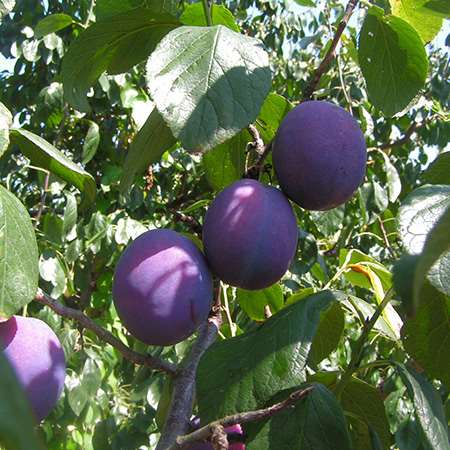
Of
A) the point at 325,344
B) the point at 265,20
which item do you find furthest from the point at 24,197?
the point at 325,344

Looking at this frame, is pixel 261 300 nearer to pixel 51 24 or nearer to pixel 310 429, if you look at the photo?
pixel 310 429

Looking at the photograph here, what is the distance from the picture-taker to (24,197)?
8.57 feet

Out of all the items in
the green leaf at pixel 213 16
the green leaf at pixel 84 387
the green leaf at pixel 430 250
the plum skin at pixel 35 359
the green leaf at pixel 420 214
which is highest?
the green leaf at pixel 430 250

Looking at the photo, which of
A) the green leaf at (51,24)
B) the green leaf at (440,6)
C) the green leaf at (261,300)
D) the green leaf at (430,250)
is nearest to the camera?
the green leaf at (430,250)

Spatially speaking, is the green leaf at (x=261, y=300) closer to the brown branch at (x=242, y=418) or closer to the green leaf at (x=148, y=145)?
the green leaf at (x=148, y=145)

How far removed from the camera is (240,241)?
1.90 feet

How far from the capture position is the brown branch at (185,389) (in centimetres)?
55

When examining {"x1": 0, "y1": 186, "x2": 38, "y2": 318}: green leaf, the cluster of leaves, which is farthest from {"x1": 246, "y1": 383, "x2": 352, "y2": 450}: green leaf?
{"x1": 0, "y1": 186, "x2": 38, "y2": 318}: green leaf

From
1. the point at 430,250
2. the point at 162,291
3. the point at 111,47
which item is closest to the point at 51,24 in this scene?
the point at 111,47

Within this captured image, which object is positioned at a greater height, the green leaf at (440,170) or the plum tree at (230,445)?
the green leaf at (440,170)

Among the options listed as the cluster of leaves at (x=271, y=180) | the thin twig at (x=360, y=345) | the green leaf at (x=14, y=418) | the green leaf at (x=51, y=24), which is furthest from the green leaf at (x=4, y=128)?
the green leaf at (x=51, y=24)

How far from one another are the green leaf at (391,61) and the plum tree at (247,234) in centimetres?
A: 18

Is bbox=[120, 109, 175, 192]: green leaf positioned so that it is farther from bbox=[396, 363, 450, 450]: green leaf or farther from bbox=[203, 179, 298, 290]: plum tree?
bbox=[396, 363, 450, 450]: green leaf

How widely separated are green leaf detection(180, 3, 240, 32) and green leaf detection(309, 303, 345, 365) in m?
0.31
